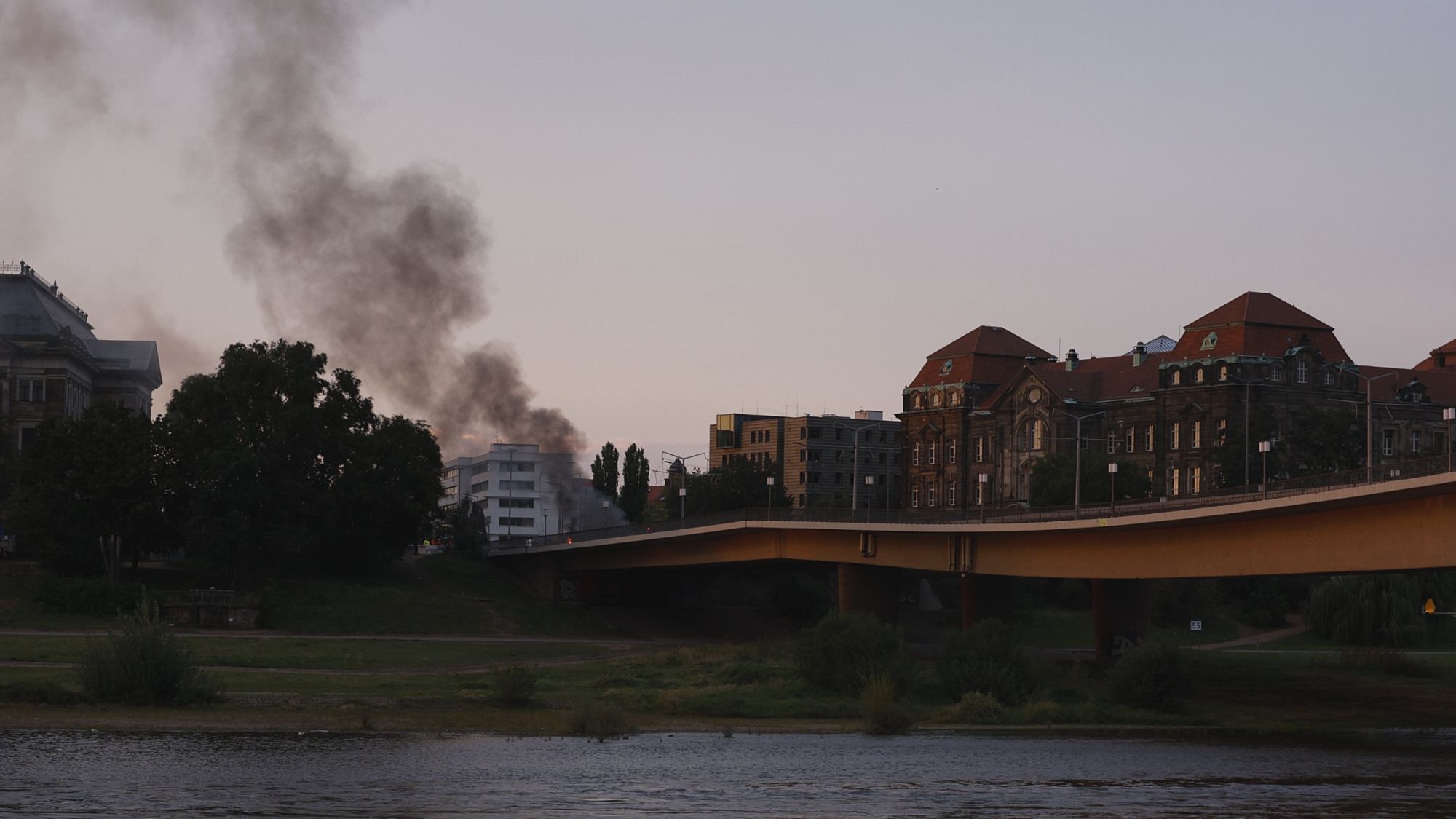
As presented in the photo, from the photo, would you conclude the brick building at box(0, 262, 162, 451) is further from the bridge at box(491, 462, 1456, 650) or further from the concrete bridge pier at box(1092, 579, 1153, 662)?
the concrete bridge pier at box(1092, 579, 1153, 662)

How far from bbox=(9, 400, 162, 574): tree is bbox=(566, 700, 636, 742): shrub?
6159 cm

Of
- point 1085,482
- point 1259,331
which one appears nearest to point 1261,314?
point 1259,331

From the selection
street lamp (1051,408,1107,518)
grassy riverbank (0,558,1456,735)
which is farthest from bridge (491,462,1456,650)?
grassy riverbank (0,558,1456,735)

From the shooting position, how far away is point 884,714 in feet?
223

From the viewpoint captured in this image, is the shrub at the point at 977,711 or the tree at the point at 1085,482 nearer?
the shrub at the point at 977,711

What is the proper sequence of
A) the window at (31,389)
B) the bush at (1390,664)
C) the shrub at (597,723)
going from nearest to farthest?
the shrub at (597,723)
the bush at (1390,664)
the window at (31,389)

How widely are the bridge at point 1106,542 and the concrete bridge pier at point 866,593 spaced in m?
0.09

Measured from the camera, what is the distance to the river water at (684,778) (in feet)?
149

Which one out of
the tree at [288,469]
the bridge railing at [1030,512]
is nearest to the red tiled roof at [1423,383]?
the bridge railing at [1030,512]

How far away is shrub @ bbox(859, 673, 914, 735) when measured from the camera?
68.1m

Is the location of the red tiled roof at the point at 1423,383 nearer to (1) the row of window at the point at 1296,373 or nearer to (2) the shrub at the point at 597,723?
(1) the row of window at the point at 1296,373

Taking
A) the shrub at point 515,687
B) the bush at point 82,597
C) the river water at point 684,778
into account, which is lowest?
the river water at point 684,778

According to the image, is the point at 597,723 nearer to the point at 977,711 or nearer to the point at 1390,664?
the point at 977,711

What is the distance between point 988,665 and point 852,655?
19.9 ft
